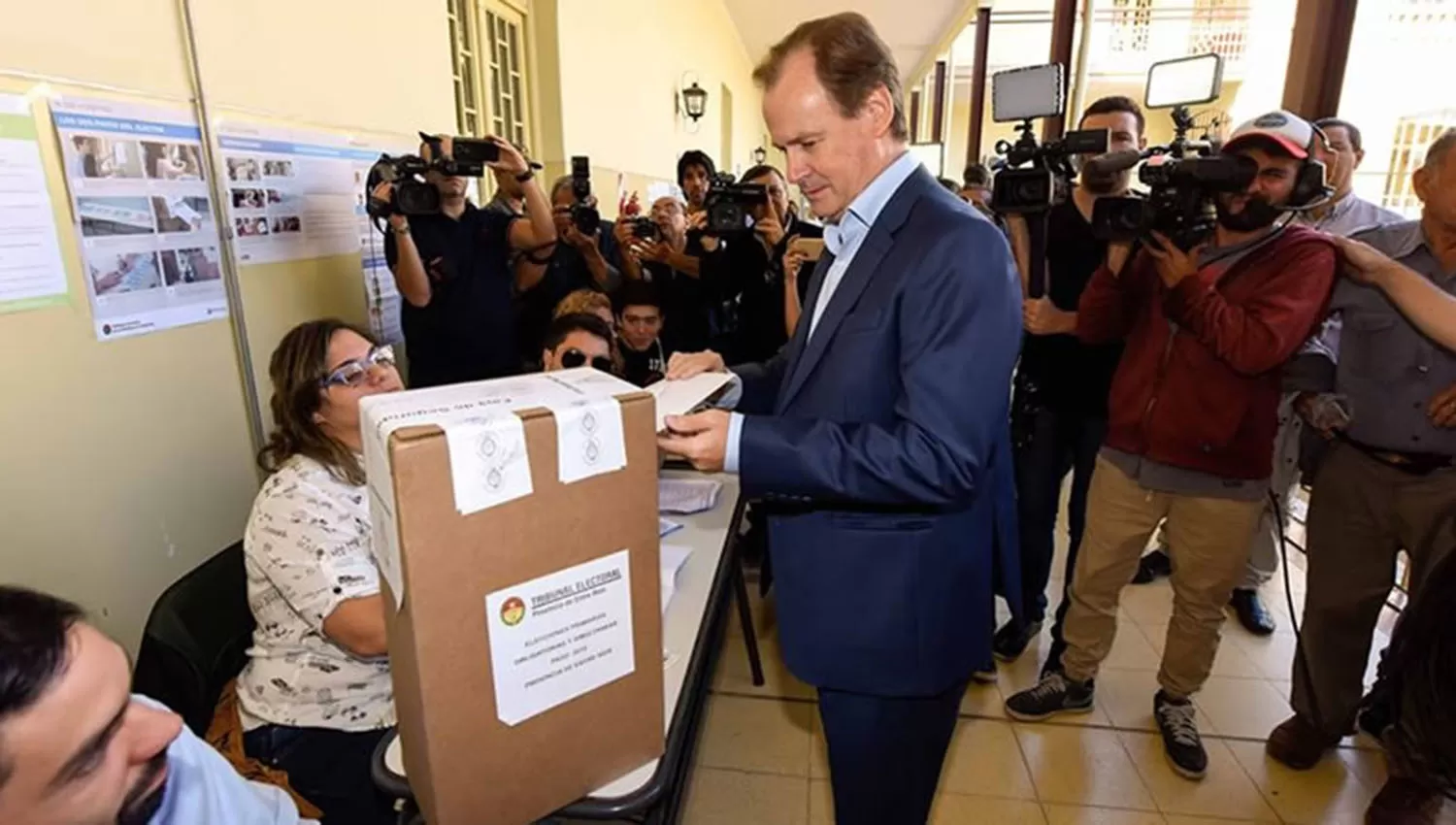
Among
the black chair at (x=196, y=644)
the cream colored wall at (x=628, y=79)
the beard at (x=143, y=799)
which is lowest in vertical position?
the black chair at (x=196, y=644)

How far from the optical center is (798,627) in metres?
1.16

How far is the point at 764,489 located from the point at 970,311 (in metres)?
0.35

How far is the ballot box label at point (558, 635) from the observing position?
2.43ft

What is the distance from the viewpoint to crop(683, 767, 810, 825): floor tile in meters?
1.86

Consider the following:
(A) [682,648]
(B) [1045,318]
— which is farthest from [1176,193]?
(A) [682,648]

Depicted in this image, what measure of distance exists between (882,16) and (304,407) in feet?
30.0

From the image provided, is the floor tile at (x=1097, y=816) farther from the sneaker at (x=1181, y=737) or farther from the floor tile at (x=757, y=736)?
the floor tile at (x=757, y=736)

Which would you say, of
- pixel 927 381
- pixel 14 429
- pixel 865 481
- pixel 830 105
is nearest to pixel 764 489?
pixel 865 481

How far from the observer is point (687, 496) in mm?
1838

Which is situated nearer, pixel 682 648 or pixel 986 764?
pixel 682 648

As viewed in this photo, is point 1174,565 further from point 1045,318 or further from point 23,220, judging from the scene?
point 23,220

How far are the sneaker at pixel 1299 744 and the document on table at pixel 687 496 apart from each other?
5.43ft

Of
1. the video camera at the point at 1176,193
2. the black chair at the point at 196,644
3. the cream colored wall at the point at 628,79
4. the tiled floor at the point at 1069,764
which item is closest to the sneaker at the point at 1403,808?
the tiled floor at the point at 1069,764

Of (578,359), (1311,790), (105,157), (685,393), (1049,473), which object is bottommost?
(1311,790)
